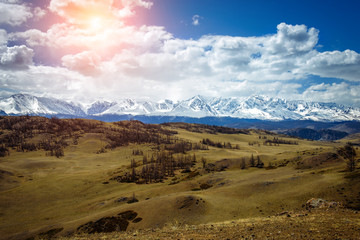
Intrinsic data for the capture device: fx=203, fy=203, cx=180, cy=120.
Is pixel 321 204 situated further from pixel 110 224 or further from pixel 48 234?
pixel 48 234

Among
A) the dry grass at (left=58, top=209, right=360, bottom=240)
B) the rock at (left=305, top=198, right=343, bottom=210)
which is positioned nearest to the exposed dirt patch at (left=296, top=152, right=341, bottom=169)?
the rock at (left=305, top=198, right=343, bottom=210)

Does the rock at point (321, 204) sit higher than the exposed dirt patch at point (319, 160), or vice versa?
the rock at point (321, 204)

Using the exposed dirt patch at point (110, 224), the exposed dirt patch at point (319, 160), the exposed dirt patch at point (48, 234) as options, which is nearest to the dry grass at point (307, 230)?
the exposed dirt patch at point (110, 224)

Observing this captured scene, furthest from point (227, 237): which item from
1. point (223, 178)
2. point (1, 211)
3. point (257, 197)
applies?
point (1, 211)

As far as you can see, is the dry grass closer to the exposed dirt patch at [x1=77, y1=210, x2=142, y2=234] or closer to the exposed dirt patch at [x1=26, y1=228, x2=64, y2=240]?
the exposed dirt patch at [x1=77, y1=210, x2=142, y2=234]

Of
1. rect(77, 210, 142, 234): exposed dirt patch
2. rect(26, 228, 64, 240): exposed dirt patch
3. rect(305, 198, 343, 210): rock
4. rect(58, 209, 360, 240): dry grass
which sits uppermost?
rect(58, 209, 360, 240): dry grass

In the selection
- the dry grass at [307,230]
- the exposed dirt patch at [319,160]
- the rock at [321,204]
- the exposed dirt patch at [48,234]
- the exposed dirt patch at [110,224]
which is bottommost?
the exposed dirt patch at [48,234]

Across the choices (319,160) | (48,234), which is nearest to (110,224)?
(48,234)

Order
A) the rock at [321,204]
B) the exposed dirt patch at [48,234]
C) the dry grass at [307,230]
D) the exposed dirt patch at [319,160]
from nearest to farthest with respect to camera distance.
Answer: the dry grass at [307,230], the rock at [321,204], the exposed dirt patch at [48,234], the exposed dirt patch at [319,160]

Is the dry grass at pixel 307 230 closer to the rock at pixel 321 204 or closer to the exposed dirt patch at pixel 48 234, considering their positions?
the rock at pixel 321 204

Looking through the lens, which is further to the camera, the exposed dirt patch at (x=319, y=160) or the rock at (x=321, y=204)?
the exposed dirt patch at (x=319, y=160)

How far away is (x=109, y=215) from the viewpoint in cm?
5309

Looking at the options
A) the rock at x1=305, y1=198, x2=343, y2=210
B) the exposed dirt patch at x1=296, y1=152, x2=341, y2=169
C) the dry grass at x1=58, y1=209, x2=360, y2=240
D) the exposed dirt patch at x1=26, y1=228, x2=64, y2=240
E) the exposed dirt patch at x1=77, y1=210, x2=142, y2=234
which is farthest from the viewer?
the exposed dirt patch at x1=296, y1=152, x2=341, y2=169

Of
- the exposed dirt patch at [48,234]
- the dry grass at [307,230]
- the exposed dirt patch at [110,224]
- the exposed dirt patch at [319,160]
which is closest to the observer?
the dry grass at [307,230]
